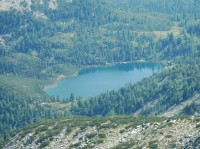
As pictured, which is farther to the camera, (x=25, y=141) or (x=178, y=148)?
(x=25, y=141)

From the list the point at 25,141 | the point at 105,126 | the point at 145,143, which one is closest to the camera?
the point at 145,143

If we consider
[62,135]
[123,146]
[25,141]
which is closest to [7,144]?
[25,141]

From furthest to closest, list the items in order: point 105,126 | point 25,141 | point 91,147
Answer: point 25,141 < point 105,126 < point 91,147

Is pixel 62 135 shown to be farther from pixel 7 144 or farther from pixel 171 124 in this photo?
pixel 171 124

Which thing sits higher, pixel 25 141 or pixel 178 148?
pixel 178 148

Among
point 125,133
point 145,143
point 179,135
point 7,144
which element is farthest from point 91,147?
point 7,144

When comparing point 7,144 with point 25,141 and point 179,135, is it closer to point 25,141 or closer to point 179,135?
point 25,141
